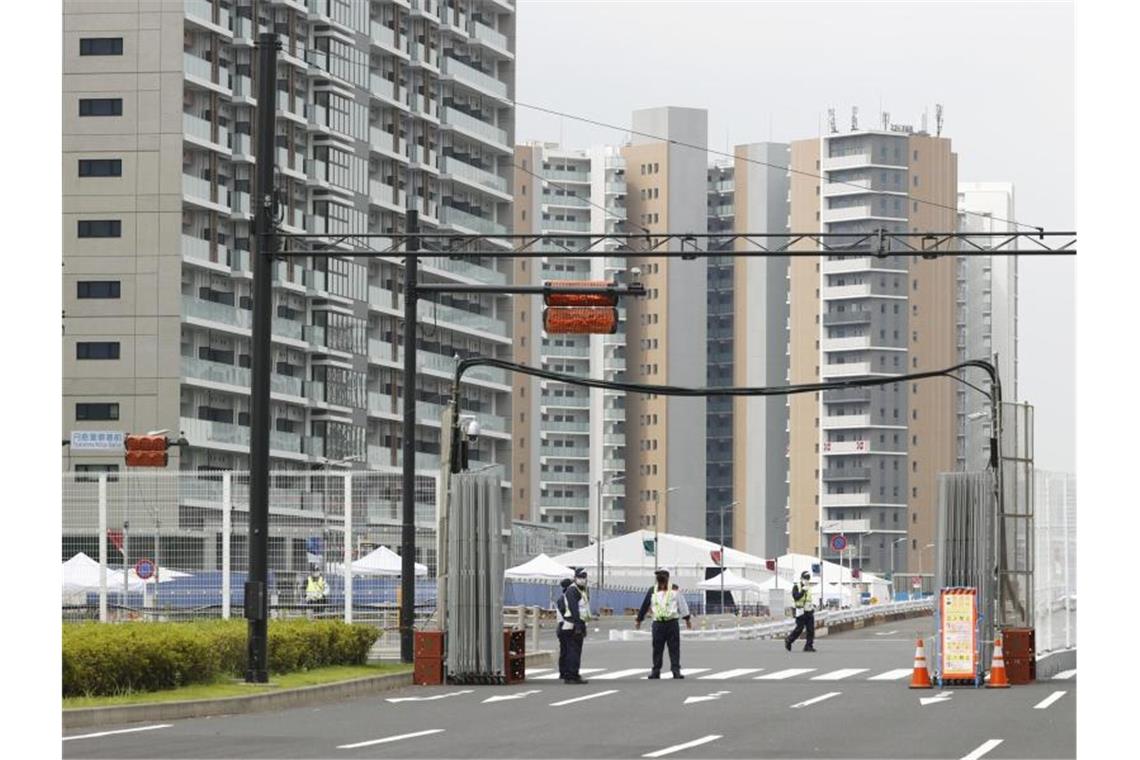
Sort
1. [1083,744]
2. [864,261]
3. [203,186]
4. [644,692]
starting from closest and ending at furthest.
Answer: [1083,744] < [644,692] < [203,186] < [864,261]

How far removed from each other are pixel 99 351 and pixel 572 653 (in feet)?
208

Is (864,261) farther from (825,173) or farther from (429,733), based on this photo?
(429,733)

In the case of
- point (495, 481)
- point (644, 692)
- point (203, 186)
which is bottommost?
point (644, 692)

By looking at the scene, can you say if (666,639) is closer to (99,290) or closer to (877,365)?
(99,290)

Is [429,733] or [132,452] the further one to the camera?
[132,452]

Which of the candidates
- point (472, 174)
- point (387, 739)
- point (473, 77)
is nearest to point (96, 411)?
point (472, 174)

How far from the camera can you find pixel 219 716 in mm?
26000

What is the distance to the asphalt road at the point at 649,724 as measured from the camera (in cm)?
2092

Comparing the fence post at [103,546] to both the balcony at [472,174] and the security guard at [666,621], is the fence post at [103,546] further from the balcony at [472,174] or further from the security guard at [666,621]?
the balcony at [472,174]

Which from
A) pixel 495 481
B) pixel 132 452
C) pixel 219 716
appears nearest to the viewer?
pixel 219 716

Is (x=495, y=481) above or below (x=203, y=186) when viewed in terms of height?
below

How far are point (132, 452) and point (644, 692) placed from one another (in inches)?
443
